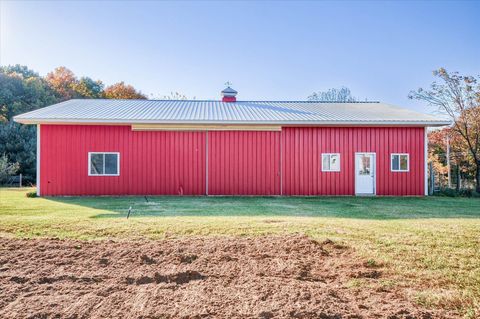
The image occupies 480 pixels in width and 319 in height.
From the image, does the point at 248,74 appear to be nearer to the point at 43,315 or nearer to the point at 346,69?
the point at 346,69

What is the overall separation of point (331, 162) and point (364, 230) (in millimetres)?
7577

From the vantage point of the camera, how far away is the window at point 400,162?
13344 mm

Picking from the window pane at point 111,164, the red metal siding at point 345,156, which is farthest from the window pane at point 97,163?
the red metal siding at point 345,156

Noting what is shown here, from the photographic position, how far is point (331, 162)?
43.5ft

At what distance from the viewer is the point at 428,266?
13.3ft

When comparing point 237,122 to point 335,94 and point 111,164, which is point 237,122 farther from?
point 335,94

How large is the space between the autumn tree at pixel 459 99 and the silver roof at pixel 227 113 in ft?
7.71

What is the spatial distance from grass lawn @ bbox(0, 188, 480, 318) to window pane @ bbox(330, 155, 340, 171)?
13.0ft

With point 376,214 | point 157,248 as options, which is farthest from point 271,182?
point 157,248

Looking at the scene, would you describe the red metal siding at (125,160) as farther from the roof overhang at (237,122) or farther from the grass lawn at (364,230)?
the grass lawn at (364,230)

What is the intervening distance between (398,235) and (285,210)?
11.9 feet

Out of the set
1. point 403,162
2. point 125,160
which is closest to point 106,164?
point 125,160

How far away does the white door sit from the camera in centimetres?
1331

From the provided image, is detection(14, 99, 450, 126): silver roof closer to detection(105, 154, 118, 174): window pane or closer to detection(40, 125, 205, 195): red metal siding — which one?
detection(40, 125, 205, 195): red metal siding
